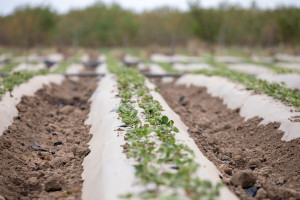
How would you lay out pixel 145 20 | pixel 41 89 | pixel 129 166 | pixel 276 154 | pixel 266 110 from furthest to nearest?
pixel 145 20 < pixel 41 89 < pixel 266 110 < pixel 276 154 < pixel 129 166

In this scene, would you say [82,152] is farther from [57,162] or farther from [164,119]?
[164,119]

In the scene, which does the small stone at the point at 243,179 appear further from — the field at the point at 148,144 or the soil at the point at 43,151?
the soil at the point at 43,151

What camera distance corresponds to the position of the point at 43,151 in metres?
4.78

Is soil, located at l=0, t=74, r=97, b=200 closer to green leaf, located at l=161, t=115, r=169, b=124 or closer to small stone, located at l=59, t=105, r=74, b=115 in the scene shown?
small stone, located at l=59, t=105, r=74, b=115

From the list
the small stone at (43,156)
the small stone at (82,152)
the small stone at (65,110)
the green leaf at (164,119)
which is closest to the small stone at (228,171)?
the green leaf at (164,119)

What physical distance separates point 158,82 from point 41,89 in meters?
4.55

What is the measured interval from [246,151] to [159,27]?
34000 millimetres

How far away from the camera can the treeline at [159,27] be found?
87.4 feet

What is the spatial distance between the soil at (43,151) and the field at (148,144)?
1 centimetres

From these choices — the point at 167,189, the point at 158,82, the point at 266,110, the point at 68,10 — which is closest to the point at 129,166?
the point at 167,189

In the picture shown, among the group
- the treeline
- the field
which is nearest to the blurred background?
the treeline

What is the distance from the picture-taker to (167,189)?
103 inches

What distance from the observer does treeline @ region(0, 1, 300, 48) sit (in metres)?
26.6

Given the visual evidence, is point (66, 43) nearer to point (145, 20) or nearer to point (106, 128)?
point (145, 20)
